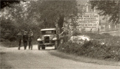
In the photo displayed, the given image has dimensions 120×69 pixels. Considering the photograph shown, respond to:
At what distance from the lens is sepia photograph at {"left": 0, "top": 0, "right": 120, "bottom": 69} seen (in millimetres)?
15204

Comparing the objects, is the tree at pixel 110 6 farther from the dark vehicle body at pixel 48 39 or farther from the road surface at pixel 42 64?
the dark vehicle body at pixel 48 39

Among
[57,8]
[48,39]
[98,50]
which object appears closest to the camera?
[98,50]

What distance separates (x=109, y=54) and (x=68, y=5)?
12.9 m

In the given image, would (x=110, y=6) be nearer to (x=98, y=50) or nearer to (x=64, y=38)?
(x=98, y=50)

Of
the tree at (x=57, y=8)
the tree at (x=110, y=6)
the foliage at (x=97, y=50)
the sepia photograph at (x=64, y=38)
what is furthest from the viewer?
the tree at (x=57, y=8)

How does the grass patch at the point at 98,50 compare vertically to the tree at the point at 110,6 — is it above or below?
below

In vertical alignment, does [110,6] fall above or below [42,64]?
above

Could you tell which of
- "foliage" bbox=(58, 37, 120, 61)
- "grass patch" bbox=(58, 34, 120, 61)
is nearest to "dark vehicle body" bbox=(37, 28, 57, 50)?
"foliage" bbox=(58, 37, 120, 61)

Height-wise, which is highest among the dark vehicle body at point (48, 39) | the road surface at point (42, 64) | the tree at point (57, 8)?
the tree at point (57, 8)

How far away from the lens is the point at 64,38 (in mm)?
26328

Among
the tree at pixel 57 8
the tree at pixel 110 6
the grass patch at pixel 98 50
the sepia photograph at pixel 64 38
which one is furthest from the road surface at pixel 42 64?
the tree at pixel 57 8

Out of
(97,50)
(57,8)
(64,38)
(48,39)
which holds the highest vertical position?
(57,8)

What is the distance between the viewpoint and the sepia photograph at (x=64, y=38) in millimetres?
15204

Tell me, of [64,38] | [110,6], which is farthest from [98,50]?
Answer: [64,38]
